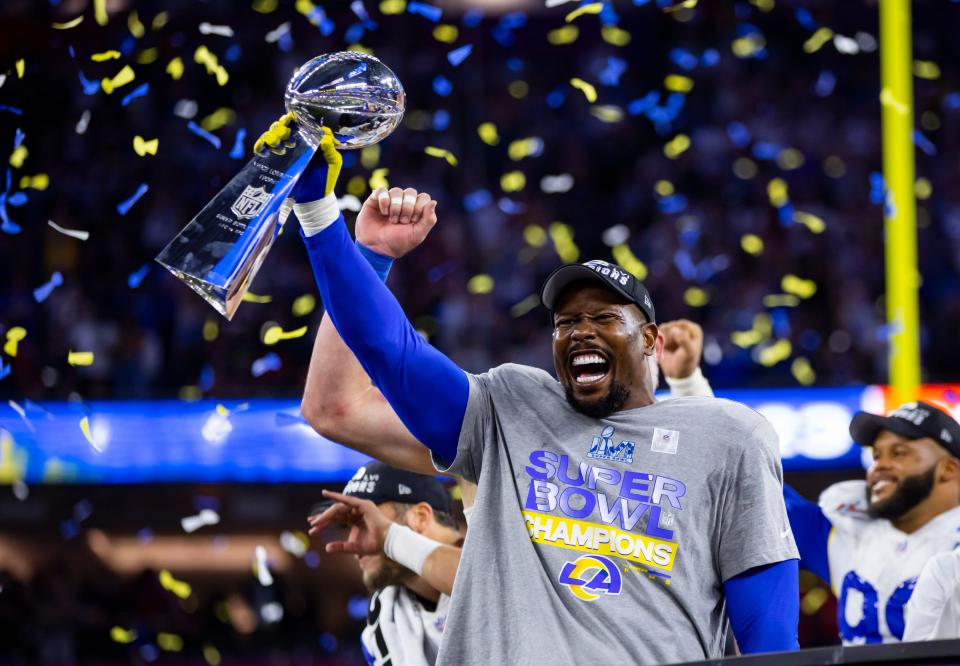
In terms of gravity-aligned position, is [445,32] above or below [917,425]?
below

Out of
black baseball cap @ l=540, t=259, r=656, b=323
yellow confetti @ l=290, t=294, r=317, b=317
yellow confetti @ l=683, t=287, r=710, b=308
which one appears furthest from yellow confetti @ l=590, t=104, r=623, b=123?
black baseball cap @ l=540, t=259, r=656, b=323

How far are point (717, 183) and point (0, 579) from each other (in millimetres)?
6909

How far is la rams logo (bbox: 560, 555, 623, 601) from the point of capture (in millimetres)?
2752

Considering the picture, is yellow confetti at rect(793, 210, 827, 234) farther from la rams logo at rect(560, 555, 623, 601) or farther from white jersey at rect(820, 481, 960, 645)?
la rams logo at rect(560, 555, 623, 601)

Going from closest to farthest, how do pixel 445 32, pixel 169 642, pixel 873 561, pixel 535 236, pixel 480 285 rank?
1. pixel 873 561
2. pixel 169 642
3. pixel 480 285
4. pixel 535 236
5. pixel 445 32

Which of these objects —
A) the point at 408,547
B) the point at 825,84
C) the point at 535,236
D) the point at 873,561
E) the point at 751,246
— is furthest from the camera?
the point at 825,84

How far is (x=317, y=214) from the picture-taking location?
9.14 feet

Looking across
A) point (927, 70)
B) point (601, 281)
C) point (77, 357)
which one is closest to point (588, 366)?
point (601, 281)

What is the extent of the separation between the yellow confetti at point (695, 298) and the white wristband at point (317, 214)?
8.40m

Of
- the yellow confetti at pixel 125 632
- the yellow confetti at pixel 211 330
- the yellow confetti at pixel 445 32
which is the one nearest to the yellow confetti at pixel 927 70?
the yellow confetti at pixel 445 32

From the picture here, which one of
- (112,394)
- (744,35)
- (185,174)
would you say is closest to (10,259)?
(185,174)

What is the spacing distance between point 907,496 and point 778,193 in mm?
7793

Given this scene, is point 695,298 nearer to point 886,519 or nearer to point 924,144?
point 924,144

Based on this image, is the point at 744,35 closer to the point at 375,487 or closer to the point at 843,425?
the point at 843,425
